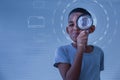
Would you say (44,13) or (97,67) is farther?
(44,13)

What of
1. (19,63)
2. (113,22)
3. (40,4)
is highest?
(40,4)

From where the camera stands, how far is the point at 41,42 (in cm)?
140

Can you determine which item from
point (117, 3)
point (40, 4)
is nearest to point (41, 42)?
point (40, 4)

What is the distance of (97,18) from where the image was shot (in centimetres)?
145

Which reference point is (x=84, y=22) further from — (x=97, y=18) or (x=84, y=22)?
(x=97, y=18)

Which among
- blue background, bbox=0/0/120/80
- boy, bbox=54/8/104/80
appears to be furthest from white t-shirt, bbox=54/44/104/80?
blue background, bbox=0/0/120/80

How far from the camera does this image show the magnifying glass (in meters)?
0.89

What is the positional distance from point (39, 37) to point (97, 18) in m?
0.30

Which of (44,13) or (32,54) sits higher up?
(44,13)

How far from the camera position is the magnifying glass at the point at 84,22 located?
0.89m

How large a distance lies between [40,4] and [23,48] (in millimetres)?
226

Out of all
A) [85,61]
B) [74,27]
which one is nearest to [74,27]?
[74,27]

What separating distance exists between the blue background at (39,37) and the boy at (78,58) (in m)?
0.46

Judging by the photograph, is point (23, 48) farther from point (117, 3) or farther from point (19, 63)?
point (117, 3)
